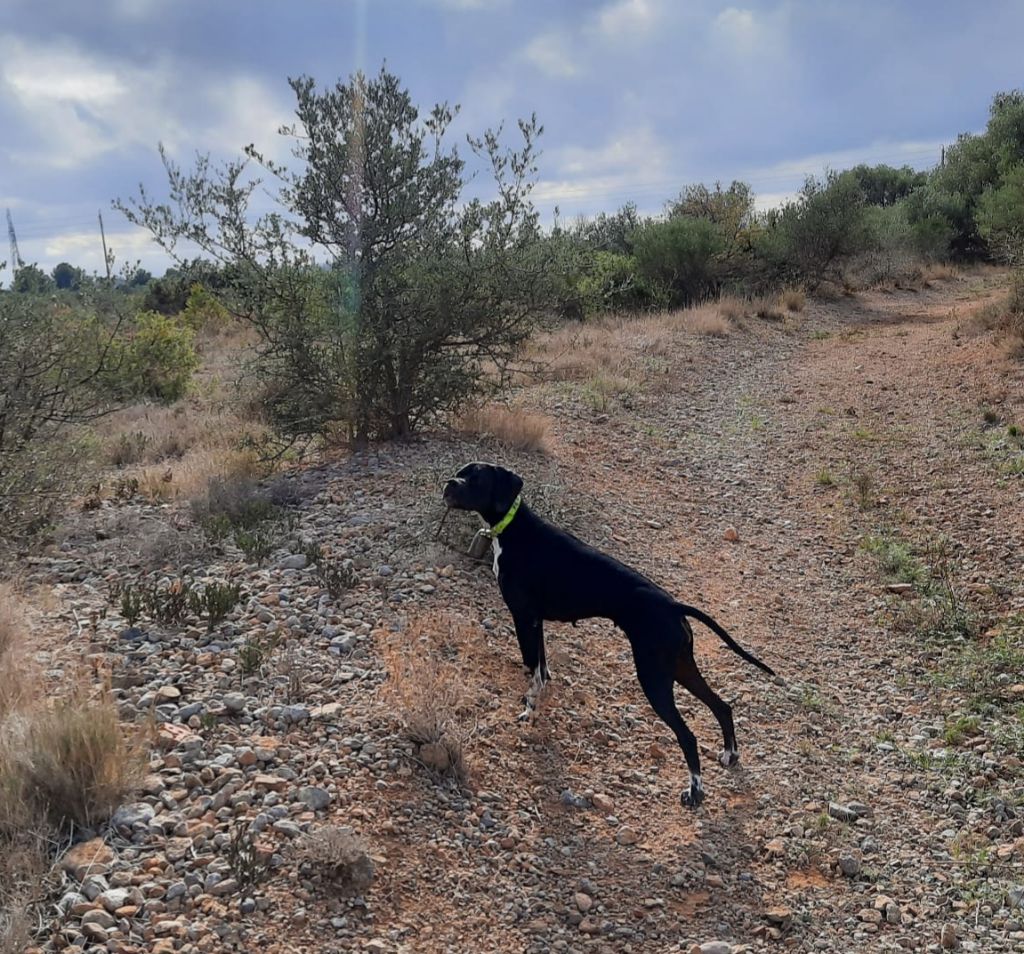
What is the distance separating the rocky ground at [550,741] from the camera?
300 cm

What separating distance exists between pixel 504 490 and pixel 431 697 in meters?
1.07

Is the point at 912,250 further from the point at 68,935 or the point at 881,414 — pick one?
the point at 68,935

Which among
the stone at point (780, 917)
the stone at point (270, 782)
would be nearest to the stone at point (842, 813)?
the stone at point (780, 917)

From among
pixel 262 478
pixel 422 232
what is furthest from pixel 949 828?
pixel 422 232

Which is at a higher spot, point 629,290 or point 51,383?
point 629,290

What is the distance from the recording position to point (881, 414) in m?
11.0

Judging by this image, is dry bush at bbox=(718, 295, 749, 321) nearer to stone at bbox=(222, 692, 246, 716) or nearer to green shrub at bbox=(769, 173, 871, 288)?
green shrub at bbox=(769, 173, 871, 288)

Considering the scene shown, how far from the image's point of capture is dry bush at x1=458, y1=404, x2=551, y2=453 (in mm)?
8312

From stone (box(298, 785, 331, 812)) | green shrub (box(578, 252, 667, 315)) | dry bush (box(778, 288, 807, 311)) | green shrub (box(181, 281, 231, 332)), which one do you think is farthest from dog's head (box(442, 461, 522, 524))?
green shrub (box(181, 281, 231, 332))

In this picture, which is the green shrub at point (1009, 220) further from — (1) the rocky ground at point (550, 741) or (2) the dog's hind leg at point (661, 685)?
(2) the dog's hind leg at point (661, 685)

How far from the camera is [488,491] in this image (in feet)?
13.8

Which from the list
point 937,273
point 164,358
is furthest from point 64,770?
point 937,273

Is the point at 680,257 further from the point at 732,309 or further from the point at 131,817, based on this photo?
the point at 131,817

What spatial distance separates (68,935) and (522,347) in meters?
7.07
